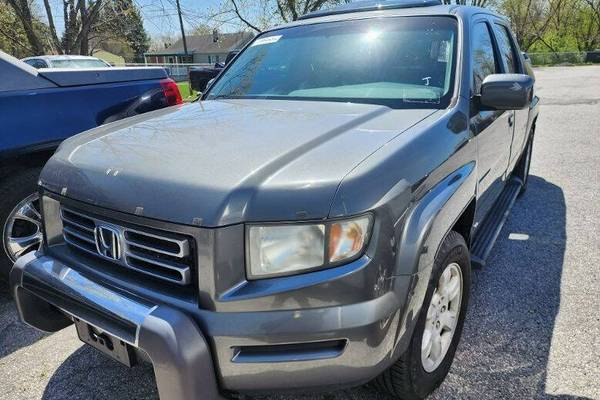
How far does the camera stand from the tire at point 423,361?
1.92 meters

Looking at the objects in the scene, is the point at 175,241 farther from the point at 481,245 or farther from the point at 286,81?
the point at 481,245

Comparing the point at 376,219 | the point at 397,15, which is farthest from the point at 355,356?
the point at 397,15

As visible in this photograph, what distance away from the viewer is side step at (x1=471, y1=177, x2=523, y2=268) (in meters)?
2.89

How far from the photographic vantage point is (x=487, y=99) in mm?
2459

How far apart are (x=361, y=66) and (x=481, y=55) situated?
81 cm

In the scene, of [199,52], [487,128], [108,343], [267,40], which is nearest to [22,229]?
[108,343]

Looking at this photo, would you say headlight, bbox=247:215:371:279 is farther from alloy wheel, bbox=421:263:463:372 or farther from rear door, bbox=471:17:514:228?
rear door, bbox=471:17:514:228

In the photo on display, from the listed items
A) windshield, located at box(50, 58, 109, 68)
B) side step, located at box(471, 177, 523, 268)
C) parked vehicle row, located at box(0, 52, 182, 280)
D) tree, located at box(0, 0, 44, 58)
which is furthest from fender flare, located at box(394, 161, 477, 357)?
tree, located at box(0, 0, 44, 58)

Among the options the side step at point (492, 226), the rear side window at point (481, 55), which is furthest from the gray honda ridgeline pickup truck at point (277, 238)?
the side step at point (492, 226)

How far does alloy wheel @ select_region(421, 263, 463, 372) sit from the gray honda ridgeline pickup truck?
0.01 meters

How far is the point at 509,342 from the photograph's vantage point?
2639mm

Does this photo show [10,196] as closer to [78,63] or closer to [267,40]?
[267,40]

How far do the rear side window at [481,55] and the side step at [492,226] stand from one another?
3.14 ft

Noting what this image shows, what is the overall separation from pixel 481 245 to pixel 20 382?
2.74m
